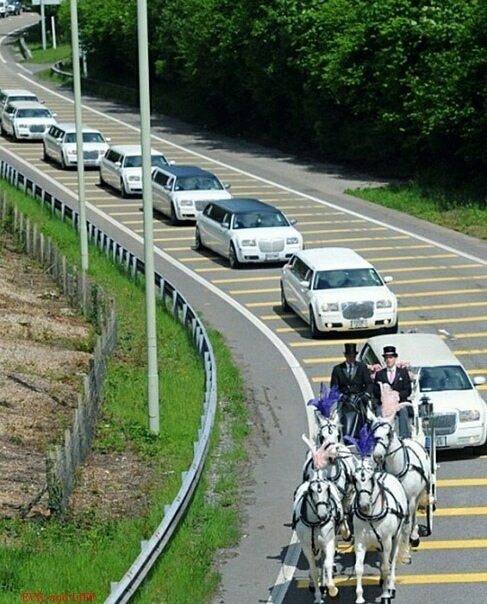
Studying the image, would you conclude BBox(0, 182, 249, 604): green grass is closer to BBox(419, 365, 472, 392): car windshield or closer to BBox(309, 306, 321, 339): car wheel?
BBox(309, 306, 321, 339): car wheel

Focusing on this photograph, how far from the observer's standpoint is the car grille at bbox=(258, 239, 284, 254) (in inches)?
1535

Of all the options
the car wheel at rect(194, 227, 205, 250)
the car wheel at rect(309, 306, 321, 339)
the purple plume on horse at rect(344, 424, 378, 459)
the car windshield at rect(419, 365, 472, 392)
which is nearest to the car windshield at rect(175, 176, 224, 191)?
the car wheel at rect(194, 227, 205, 250)

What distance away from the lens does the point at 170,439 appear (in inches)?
950

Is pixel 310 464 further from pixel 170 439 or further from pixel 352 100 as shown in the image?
pixel 352 100

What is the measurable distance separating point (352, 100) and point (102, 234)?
18648mm

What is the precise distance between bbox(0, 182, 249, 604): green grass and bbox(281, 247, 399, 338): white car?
2.14m

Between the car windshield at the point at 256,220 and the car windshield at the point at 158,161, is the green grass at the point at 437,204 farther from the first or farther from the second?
the car windshield at the point at 256,220

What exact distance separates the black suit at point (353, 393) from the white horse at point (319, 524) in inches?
133

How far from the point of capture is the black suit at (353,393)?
64.8 feet

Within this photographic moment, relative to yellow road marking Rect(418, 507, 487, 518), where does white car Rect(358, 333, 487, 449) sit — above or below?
above

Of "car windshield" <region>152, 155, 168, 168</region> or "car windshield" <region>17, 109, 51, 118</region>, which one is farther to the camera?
"car windshield" <region>17, 109, 51, 118</region>

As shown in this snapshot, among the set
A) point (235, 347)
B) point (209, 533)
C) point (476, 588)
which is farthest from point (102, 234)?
point (476, 588)

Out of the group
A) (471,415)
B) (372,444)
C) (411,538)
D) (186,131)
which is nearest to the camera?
(372,444)

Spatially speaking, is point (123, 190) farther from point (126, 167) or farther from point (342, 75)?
point (342, 75)
